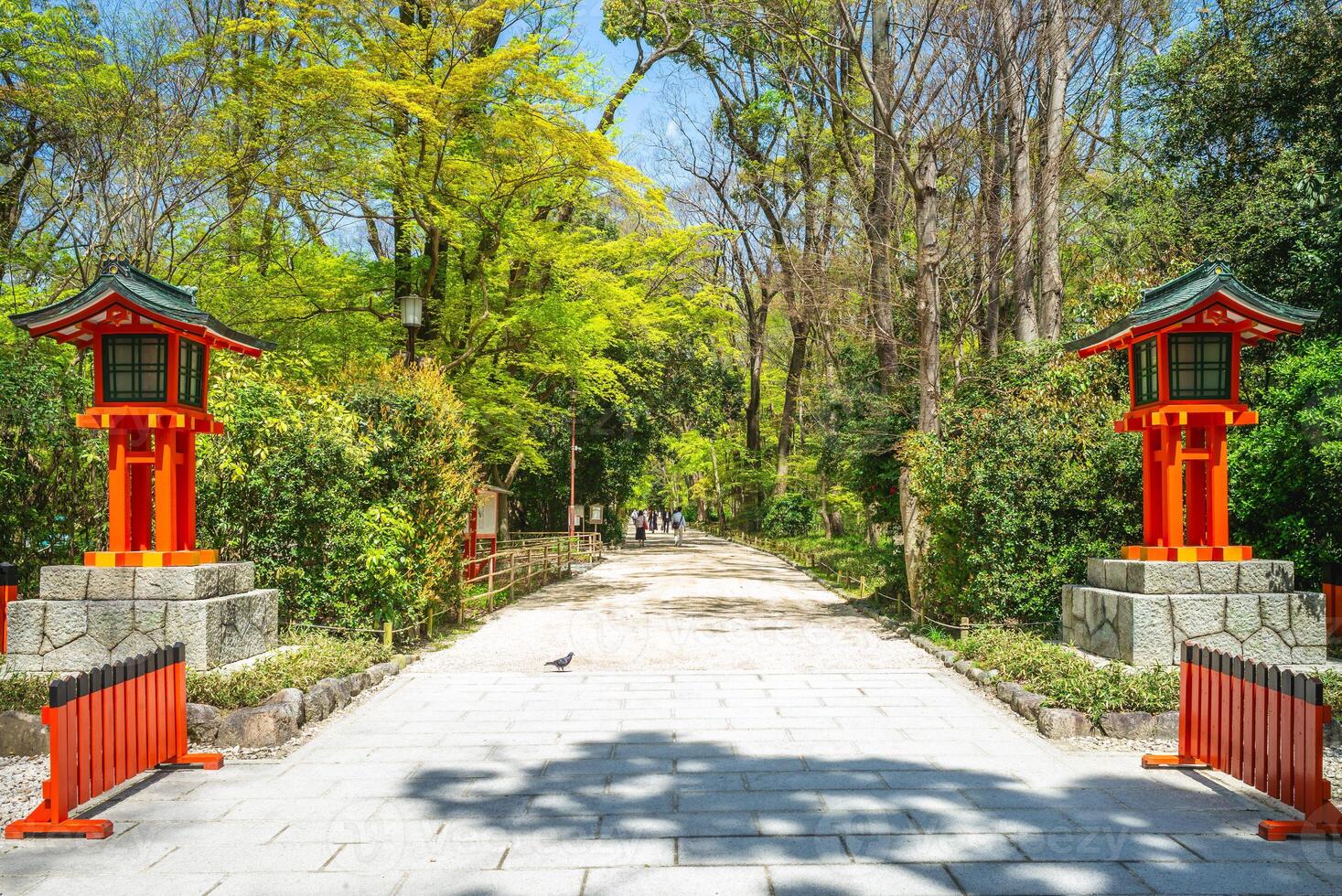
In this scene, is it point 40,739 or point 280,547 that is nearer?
point 40,739

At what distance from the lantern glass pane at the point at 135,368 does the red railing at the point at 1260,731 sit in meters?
8.94

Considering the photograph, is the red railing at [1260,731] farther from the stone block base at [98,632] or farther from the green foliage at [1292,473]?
the stone block base at [98,632]

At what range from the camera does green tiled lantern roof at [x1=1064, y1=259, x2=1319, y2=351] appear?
8.95 metres

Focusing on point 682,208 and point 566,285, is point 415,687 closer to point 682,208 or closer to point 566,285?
point 566,285

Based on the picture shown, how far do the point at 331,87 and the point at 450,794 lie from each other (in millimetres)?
12646

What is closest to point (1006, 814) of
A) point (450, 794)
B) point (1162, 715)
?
point (1162, 715)

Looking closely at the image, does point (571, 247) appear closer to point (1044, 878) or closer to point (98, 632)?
point (98, 632)

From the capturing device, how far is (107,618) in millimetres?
8391

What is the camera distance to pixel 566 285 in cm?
1880

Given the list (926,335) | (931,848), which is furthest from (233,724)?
(926,335)

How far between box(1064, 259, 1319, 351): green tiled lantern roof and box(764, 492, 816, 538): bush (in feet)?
90.2

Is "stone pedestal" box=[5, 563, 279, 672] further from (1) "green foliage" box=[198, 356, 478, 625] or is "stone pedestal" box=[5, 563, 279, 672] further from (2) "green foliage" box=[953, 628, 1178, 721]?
(2) "green foliage" box=[953, 628, 1178, 721]

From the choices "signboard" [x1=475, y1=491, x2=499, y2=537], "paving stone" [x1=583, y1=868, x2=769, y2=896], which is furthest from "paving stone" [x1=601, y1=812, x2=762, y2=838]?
"signboard" [x1=475, y1=491, x2=499, y2=537]

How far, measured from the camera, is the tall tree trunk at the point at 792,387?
1294 inches
